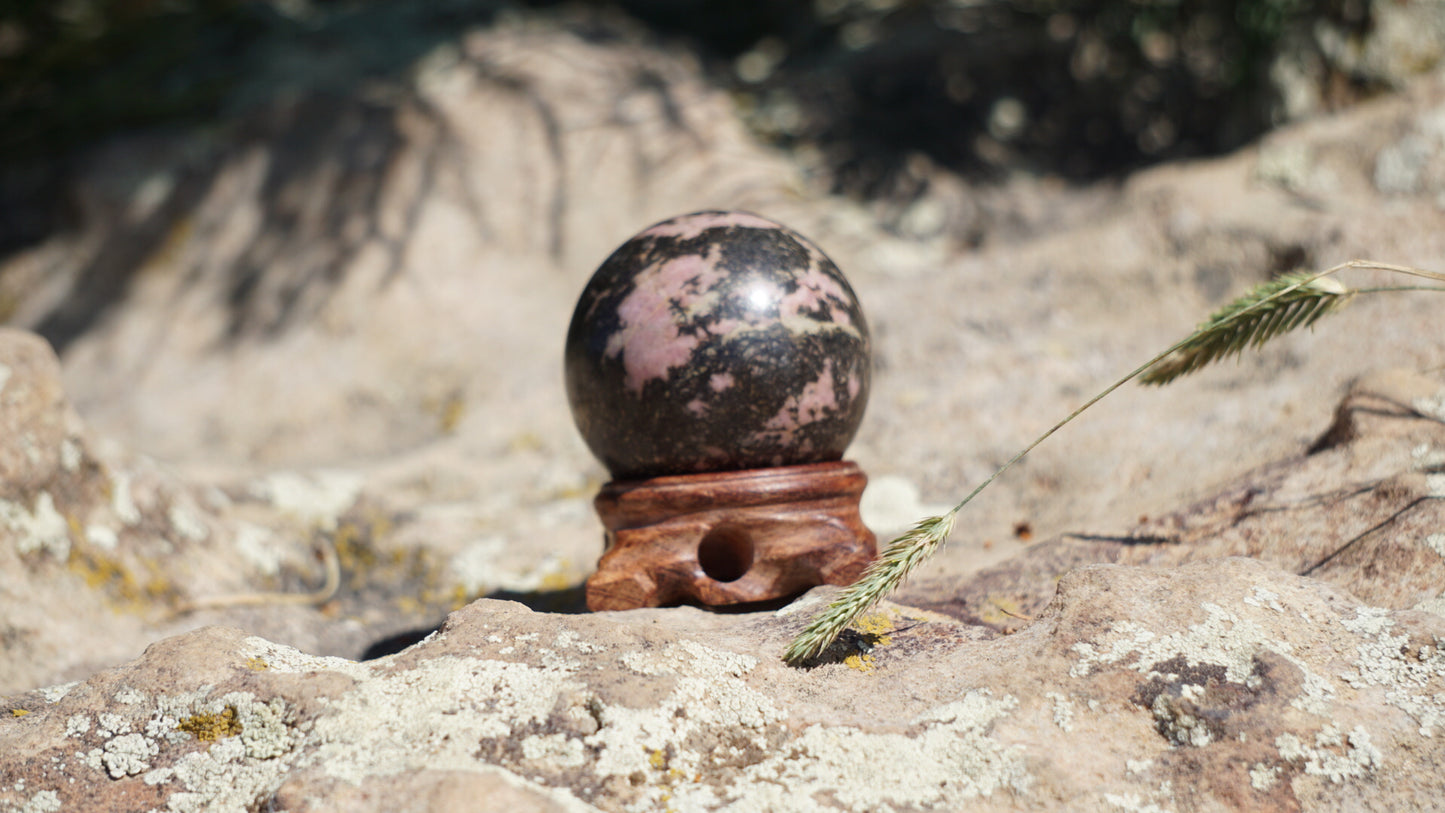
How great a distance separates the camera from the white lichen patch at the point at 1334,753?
1.59m

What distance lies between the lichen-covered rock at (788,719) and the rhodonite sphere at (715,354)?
606 mm

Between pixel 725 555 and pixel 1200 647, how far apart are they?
1237mm

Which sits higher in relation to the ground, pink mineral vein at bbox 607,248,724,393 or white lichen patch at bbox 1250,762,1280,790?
pink mineral vein at bbox 607,248,724,393

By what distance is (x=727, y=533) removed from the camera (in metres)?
2.55

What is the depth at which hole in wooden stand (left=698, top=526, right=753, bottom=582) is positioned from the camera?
253 cm

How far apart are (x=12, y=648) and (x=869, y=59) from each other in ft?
20.3

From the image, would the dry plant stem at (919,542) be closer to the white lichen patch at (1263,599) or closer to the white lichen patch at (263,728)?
the white lichen patch at (1263,599)

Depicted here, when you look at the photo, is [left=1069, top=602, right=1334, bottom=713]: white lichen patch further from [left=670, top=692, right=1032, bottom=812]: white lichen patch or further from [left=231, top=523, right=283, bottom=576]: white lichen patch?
[left=231, top=523, right=283, bottom=576]: white lichen patch

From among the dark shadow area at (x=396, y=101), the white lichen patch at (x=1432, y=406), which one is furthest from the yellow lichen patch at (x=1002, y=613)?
the dark shadow area at (x=396, y=101)

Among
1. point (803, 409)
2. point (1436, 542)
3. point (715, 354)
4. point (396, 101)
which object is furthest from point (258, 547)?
point (396, 101)

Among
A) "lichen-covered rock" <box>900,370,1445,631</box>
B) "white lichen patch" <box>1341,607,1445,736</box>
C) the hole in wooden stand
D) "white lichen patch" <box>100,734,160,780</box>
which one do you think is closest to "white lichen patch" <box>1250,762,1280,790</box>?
"white lichen patch" <box>1341,607,1445,736</box>

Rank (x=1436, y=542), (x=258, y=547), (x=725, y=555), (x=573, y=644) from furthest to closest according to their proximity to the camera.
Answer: (x=258, y=547), (x=725, y=555), (x=1436, y=542), (x=573, y=644)

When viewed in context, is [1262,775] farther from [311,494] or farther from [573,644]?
[311,494]

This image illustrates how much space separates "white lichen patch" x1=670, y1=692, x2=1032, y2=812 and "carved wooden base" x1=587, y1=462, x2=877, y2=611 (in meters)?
0.74
